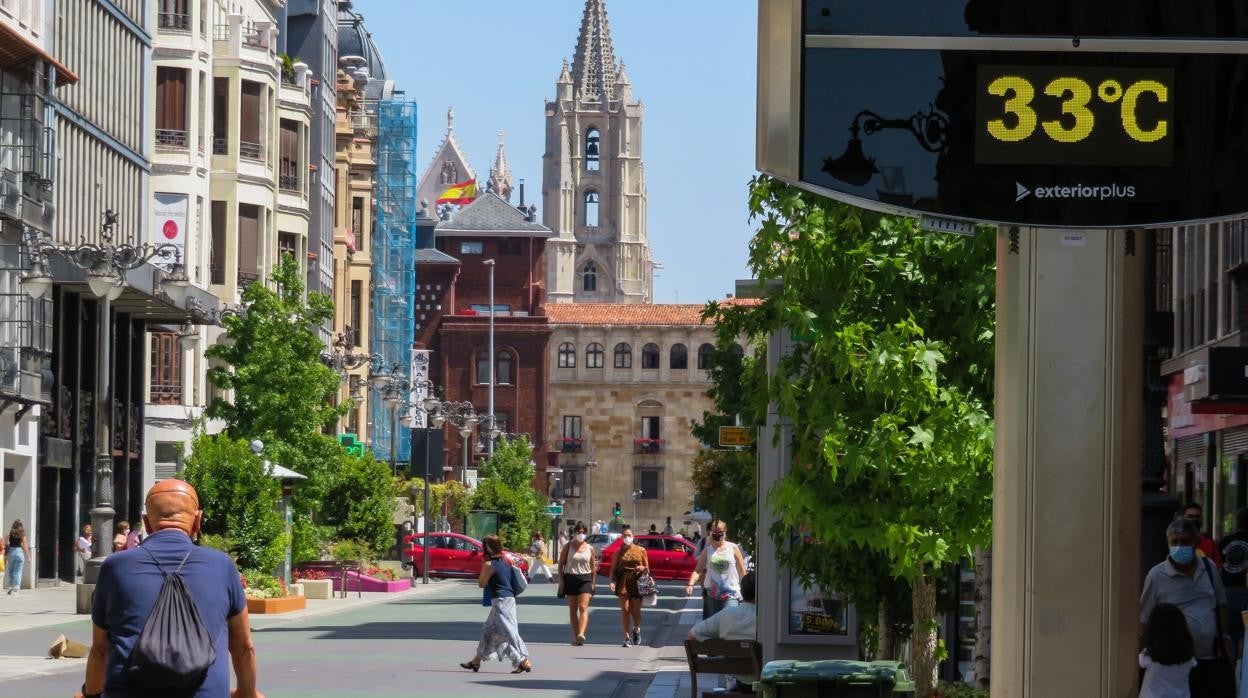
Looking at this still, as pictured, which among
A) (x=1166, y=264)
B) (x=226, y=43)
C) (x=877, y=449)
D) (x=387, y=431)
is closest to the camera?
(x=877, y=449)

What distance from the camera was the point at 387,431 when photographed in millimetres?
102188

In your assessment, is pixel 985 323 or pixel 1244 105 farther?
pixel 985 323

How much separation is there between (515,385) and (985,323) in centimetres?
13802

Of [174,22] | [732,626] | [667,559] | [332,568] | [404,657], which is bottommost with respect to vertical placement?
[667,559]

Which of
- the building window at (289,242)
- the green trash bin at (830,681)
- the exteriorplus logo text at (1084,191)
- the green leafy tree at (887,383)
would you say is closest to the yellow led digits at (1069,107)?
the exteriorplus logo text at (1084,191)

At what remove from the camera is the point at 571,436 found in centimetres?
16050

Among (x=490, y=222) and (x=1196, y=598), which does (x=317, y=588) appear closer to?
(x=1196, y=598)

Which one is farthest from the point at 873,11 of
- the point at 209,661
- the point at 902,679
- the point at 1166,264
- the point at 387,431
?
the point at 387,431

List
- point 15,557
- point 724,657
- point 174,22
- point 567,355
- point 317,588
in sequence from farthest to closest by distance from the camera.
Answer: point 567,355 < point 174,22 < point 317,588 < point 15,557 < point 724,657

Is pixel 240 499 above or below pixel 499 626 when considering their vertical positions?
above

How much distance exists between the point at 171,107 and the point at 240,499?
24.1m

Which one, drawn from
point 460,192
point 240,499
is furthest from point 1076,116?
point 460,192

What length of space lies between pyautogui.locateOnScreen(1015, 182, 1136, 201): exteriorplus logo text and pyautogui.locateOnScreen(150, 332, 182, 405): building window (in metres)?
55.9

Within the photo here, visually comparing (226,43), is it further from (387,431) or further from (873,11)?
(873,11)
